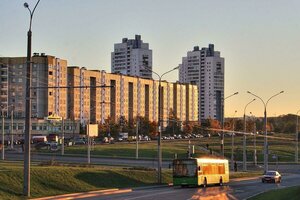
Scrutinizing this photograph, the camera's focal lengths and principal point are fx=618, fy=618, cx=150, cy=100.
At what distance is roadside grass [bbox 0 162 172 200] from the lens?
3384cm

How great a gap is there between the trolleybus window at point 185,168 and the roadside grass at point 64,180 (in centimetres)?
255

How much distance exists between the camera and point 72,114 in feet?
557

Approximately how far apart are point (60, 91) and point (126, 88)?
30.9 meters

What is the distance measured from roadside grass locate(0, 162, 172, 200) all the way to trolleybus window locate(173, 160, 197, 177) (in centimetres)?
255

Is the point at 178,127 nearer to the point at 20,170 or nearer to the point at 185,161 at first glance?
the point at 185,161

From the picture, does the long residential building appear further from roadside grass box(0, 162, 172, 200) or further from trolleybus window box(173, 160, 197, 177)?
roadside grass box(0, 162, 172, 200)

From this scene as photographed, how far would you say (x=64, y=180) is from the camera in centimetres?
3947

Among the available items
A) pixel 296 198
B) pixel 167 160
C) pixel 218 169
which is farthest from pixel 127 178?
pixel 167 160

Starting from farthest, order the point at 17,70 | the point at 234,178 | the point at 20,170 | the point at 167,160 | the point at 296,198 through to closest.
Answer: the point at 17,70, the point at 167,160, the point at 234,178, the point at 20,170, the point at 296,198

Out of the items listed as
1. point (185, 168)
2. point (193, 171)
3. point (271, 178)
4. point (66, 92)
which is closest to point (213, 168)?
point (193, 171)

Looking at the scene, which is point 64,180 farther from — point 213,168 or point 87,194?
point 213,168

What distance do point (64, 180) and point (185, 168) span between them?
12500mm

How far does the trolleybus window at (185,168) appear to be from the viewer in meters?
48.7

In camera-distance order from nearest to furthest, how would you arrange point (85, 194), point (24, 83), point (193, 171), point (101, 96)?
1. point (85, 194)
2. point (193, 171)
3. point (24, 83)
4. point (101, 96)
